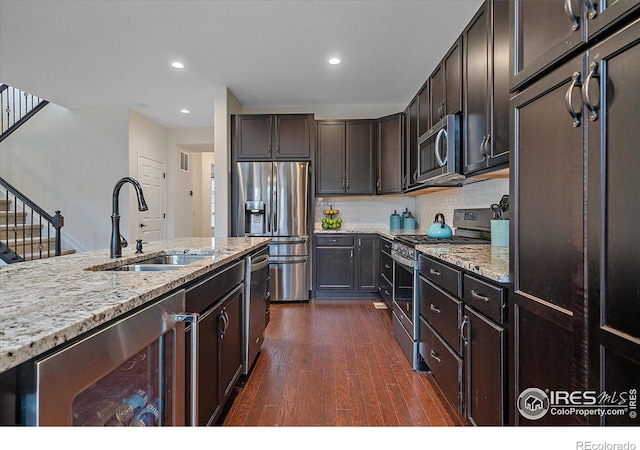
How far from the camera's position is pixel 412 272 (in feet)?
8.07

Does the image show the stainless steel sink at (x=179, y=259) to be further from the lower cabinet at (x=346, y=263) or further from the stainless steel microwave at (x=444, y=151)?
the lower cabinet at (x=346, y=263)

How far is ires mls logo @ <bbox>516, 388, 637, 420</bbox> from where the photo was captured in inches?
30.7

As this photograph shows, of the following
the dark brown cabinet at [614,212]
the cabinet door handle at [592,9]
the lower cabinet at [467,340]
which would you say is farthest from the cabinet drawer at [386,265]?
the cabinet door handle at [592,9]

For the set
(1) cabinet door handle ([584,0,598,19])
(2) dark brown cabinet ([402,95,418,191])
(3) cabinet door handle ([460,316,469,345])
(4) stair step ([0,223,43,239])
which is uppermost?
(2) dark brown cabinet ([402,95,418,191])

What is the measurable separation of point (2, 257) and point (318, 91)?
15.0 ft

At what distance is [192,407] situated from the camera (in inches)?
49.3

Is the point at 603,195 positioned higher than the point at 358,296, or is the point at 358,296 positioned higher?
the point at 603,195

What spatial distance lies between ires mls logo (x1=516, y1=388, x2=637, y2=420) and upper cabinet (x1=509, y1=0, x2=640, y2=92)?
88 cm

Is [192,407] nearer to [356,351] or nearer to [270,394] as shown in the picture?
[270,394]

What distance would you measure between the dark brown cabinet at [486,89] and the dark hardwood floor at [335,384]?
57.4 inches

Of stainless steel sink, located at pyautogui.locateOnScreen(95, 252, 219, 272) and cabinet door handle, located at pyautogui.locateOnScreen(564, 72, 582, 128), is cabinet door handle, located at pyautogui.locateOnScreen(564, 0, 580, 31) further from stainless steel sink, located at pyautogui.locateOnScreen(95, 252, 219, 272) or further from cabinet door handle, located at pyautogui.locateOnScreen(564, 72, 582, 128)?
stainless steel sink, located at pyautogui.locateOnScreen(95, 252, 219, 272)

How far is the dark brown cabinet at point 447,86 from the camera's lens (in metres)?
2.44

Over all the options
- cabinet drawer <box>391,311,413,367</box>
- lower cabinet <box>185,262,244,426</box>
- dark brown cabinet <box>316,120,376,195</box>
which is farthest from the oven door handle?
dark brown cabinet <box>316,120,376,195</box>
